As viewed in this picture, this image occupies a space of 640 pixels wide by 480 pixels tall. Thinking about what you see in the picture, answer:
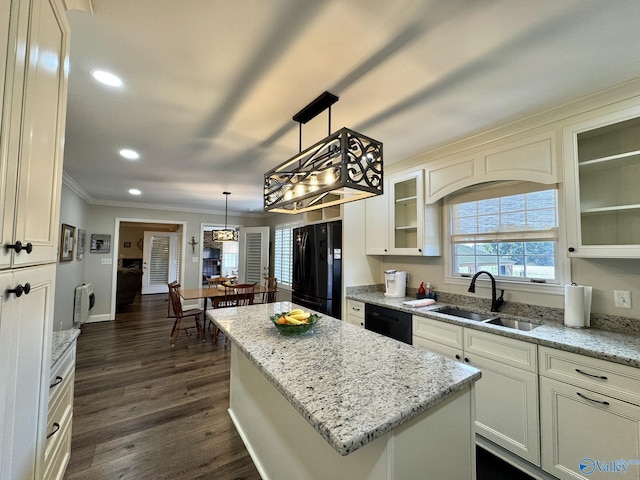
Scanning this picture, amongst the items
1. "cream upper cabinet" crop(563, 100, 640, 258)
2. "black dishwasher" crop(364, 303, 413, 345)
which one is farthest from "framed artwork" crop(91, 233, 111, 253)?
"cream upper cabinet" crop(563, 100, 640, 258)

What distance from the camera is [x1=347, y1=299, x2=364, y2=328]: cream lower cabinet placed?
2979 millimetres

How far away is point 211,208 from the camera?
6371 mm

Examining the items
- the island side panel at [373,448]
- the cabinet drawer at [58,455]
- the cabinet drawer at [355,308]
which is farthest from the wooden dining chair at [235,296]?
the island side panel at [373,448]

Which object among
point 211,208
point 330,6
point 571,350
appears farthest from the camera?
point 211,208

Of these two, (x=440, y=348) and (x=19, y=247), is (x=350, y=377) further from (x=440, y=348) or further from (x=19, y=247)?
(x=440, y=348)

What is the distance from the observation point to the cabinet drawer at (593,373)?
1.38m

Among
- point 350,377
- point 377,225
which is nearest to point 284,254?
point 377,225

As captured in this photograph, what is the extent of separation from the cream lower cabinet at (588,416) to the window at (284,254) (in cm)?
437

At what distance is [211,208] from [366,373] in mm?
6007

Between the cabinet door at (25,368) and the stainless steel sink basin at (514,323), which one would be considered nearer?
the cabinet door at (25,368)

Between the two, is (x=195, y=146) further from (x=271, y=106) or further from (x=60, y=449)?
(x=60, y=449)

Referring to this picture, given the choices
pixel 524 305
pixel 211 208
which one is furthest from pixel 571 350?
pixel 211 208

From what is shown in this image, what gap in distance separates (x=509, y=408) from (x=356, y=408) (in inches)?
60.9

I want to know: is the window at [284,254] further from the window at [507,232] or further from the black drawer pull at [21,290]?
the black drawer pull at [21,290]
